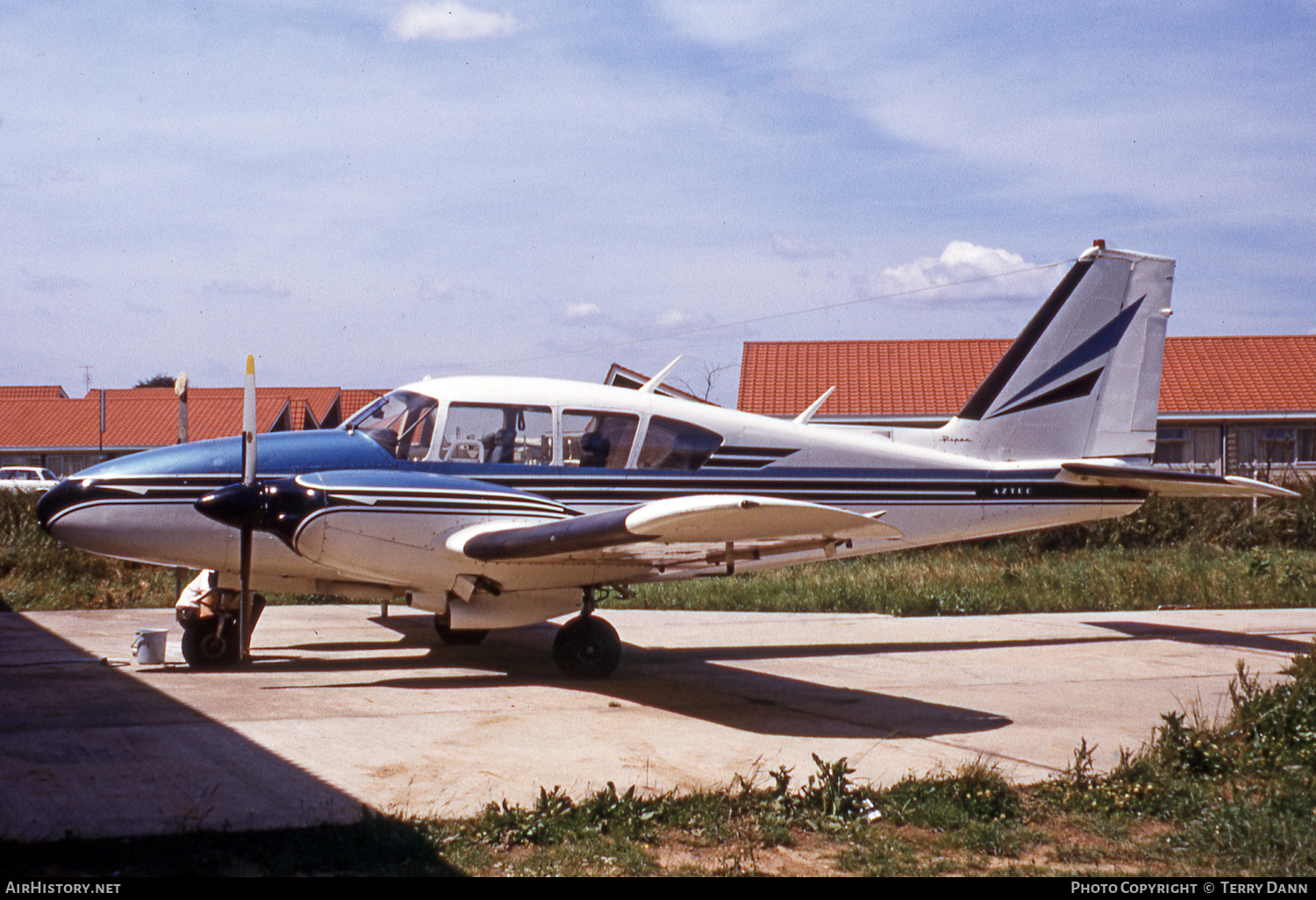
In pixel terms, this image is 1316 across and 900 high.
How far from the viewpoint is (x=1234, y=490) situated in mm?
10664

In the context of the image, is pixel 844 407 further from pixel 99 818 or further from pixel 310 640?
pixel 99 818

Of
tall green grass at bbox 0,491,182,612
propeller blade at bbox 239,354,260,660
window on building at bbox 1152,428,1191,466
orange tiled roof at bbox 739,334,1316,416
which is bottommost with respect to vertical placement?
tall green grass at bbox 0,491,182,612

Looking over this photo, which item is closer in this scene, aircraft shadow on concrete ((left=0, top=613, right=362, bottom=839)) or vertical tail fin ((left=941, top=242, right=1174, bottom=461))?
aircraft shadow on concrete ((left=0, top=613, right=362, bottom=839))

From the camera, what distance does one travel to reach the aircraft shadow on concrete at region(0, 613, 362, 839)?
4789 mm

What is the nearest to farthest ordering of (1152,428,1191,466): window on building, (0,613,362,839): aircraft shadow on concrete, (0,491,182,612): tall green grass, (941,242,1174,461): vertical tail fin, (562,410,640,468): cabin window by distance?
(0,613,362,839): aircraft shadow on concrete
(562,410,640,468): cabin window
(941,242,1174,461): vertical tail fin
(0,491,182,612): tall green grass
(1152,428,1191,466): window on building

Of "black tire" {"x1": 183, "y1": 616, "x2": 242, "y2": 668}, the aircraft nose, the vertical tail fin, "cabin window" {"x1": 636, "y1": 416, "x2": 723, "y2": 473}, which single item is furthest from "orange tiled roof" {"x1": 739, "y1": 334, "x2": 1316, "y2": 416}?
the aircraft nose

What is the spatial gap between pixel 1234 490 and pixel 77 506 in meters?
10.6

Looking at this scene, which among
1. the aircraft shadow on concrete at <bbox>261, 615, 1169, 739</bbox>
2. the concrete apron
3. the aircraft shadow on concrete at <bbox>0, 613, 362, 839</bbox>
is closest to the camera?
the aircraft shadow on concrete at <bbox>0, 613, 362, 839</bbox>

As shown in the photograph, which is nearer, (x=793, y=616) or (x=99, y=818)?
(x=99, y=818)

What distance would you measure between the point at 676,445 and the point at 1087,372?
190 inches

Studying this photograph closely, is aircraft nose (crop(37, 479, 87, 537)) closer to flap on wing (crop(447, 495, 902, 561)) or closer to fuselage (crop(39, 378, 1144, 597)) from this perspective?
fuselage (crop(39, 378, 1144, 597))

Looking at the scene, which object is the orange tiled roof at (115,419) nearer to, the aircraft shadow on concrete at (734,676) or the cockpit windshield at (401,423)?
the aircraft shadow on concrete at (734,676)

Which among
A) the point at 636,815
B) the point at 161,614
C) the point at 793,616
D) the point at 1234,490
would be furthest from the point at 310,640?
the point at 1234,490

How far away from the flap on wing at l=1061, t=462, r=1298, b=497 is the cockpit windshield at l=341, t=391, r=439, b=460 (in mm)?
6656
